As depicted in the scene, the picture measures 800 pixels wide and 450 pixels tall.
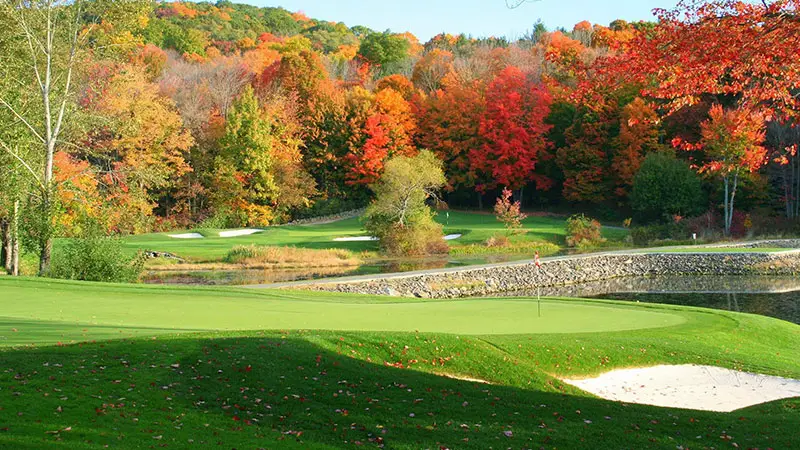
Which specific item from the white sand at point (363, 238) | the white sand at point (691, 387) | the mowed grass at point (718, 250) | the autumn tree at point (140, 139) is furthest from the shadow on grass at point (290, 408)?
the autumn tree at point (140, 139)

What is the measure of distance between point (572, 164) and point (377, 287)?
109 feet

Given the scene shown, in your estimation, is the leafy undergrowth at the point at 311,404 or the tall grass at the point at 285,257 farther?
the tall grass at the point at 285,257

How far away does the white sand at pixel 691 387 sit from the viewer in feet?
34.2

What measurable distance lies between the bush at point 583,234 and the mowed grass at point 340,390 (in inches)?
1132

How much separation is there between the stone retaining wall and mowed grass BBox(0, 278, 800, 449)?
13.5 m

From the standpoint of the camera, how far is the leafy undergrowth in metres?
6.01

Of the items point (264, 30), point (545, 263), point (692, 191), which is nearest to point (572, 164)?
point (692, 191)

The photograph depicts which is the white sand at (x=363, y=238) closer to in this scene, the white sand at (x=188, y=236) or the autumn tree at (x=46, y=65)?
the white sand at (x=188, y=236)

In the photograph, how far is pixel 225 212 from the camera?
169 ft

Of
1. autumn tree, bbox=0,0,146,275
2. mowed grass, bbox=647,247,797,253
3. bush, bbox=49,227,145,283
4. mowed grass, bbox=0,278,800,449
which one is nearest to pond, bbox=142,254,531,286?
mowed grass, bbox=647,247,797,253

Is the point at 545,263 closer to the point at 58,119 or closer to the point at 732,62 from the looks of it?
the point at 58,119

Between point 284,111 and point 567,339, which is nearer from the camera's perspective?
point 567,339

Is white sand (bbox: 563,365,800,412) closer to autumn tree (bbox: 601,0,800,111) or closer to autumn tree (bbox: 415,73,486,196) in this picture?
autumn tree (bbox: 601,0,800,111)

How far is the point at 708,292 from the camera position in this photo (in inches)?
1139
